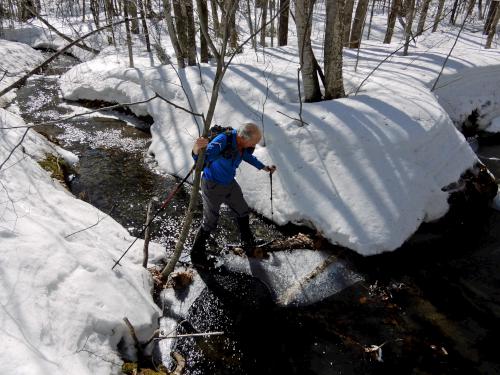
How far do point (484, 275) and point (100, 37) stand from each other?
21.9 metres

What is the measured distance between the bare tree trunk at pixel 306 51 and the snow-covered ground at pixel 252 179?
0.58 meters

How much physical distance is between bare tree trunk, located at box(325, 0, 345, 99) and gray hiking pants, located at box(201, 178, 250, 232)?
377 centimetres

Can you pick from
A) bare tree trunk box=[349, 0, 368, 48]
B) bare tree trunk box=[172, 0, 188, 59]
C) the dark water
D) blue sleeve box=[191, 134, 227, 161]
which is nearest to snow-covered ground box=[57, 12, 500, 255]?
the dark water

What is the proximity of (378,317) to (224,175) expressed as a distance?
2.63 meters

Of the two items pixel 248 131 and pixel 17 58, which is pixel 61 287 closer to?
pixel 248 131

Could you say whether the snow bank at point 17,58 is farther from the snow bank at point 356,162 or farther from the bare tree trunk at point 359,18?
the bare tree trunk at point 359,18

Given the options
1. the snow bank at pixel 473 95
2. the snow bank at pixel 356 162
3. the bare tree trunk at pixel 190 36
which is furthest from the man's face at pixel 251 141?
the bare tree trunk at pixel 190 36

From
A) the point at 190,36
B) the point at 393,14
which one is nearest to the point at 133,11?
the point at 190,36

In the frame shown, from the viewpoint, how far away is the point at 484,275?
5.17 m

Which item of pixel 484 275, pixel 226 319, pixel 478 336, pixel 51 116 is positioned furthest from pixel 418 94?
pixel 51 116

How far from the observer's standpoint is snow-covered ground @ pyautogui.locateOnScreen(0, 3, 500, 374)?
10.6 feet

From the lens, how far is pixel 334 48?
7.11m

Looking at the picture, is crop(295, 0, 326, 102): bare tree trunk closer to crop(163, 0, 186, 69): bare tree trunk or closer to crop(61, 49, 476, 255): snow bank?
crop(61, 49, 476, 255): snow bank

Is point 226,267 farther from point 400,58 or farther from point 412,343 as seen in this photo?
point 400,58
